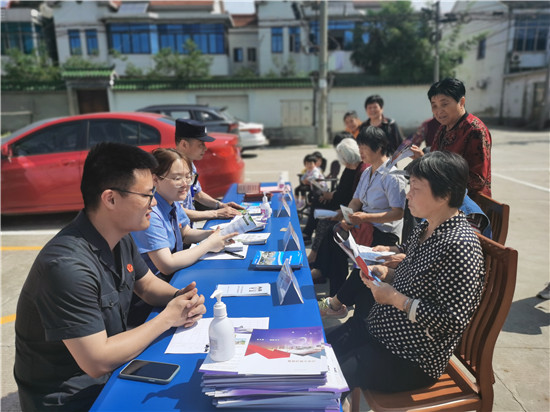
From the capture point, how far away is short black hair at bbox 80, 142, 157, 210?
1.44 meters

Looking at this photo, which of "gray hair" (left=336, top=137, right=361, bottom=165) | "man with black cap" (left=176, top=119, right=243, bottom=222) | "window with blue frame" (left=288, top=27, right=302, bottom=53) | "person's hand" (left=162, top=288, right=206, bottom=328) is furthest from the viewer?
"window with blue frame" (left=288, top=27, right=302, bottom=53)

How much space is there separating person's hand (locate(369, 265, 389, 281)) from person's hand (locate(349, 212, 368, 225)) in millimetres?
801

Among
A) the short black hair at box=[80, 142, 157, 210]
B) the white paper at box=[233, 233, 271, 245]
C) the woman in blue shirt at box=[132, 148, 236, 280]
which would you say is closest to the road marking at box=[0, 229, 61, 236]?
the woman in blue shirt at box=[132, 148, 236, 280]

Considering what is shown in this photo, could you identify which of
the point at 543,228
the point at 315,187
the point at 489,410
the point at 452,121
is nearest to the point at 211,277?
the point at 489,410

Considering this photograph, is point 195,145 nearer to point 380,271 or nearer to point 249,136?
point 380,271

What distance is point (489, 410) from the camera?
1.56 metres

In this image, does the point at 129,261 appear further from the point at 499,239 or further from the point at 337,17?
the point at 337,17

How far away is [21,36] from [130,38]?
6.84 m

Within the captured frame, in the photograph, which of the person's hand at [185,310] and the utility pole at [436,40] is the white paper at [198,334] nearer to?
the person's hand at [185,310]

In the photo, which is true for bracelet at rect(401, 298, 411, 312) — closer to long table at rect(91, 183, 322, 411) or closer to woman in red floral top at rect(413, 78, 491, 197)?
long table at rect(91, 183, 322, 411)

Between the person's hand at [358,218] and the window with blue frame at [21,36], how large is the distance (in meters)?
27.7

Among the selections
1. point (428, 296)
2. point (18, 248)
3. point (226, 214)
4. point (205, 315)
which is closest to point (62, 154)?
point (18, 248)

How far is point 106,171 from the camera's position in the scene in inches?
56.5

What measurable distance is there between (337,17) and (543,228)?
72.0 ft
